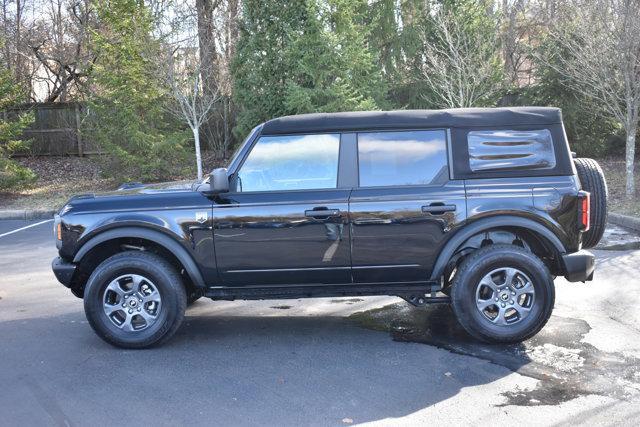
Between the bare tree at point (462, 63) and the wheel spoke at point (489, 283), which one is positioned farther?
the bare tree at point (462, 63)

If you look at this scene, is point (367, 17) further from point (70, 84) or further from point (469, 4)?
point (70, 84)

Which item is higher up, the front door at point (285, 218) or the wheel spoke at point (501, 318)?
the front door at point (285, 218)

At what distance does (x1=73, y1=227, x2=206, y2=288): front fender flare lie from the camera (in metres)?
5.16

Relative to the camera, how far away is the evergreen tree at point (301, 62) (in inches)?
612

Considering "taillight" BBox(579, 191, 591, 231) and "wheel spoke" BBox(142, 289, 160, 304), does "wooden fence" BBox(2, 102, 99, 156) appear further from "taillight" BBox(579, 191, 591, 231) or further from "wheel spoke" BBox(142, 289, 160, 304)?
"taillight" BBox(579, 191, 591, 231)

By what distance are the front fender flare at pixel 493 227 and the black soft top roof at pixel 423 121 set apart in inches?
31.6

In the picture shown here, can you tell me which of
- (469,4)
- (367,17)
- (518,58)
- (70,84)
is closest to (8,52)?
(70,84)

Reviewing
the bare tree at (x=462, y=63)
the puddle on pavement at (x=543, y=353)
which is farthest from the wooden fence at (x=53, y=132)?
the puddle on pavement at (x=543, y=353)

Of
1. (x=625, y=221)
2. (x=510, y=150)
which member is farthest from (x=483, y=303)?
(x=625, y=221)

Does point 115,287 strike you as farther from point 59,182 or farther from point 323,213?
point 59,182

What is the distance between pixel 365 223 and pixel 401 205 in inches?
12.7

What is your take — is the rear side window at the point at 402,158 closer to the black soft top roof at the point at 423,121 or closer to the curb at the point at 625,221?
the black soft top roof at the point at 423,121

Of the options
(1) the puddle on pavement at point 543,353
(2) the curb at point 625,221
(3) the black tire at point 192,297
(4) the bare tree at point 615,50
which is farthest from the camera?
(4) the bare tree at point 615,50

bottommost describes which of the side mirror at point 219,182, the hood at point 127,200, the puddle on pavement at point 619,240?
the puddle on pavement at point 619,240
